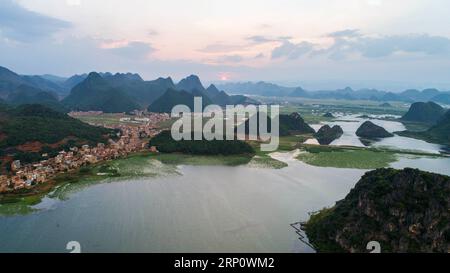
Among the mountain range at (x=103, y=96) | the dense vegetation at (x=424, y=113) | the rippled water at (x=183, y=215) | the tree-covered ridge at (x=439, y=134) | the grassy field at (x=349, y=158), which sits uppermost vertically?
the mountain range at (x=103, y=96)

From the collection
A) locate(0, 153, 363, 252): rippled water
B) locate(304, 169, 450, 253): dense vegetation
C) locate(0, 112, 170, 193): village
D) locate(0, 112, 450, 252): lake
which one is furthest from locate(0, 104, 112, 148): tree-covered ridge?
locate(304, 169, 450, 253): dense vegetation

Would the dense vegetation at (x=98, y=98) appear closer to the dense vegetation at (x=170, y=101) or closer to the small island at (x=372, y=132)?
the dense vegetation at (x=170, y=101)

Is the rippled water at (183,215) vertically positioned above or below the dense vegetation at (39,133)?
below

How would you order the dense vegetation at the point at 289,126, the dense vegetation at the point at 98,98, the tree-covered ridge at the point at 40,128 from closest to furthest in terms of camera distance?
the tree-covered ridge at the point at 40,128, the dense vegetation at the point at 289,126, the dense vegetation at the point at 98,98

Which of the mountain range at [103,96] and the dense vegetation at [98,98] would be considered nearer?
the dense vegetation at [98,98]

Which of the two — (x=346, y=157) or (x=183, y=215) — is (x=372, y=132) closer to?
(x=346, y=157)

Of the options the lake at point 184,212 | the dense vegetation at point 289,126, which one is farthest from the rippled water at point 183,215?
the dense vegetation at point 289,126

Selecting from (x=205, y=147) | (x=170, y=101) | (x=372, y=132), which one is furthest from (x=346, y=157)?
(x=170, y=101)
